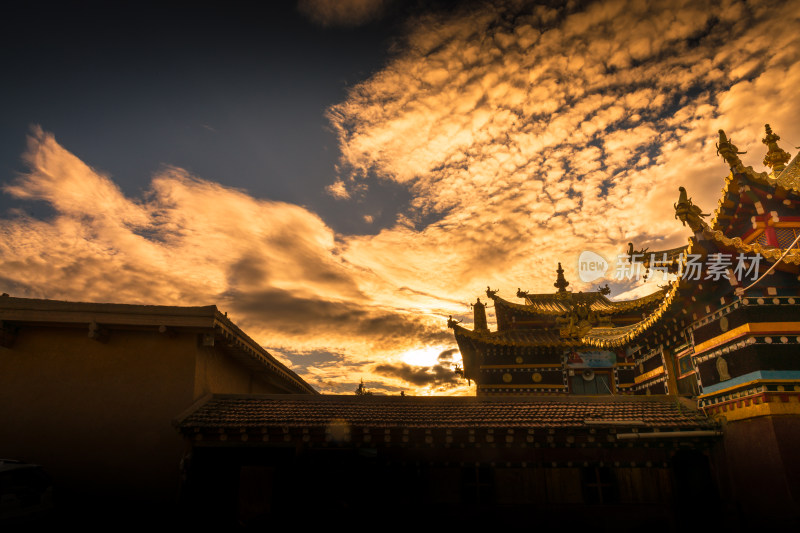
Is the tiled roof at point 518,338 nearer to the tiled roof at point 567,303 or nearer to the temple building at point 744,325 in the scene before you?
the tiled roof at point 567,303

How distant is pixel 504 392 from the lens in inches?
900

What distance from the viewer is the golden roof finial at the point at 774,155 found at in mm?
11959

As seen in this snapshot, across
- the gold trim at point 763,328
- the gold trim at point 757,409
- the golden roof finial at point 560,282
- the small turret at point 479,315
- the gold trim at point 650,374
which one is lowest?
the gold trim at point 757,409

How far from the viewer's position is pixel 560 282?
2872 cm

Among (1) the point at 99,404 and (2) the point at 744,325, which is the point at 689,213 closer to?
(2) the point at 744,325

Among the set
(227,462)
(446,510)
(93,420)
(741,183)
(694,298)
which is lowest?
(446,510)

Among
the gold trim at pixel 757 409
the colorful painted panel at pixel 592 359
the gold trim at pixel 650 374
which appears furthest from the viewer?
the colorful painted panel at pixel 592 359

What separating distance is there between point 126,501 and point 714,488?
45.7 feet

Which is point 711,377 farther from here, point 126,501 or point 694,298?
point 126,501

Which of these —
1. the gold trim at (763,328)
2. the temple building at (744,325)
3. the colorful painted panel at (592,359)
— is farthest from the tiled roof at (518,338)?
the gold trim at (763,328)

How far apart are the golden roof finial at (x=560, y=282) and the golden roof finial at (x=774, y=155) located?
16.6m

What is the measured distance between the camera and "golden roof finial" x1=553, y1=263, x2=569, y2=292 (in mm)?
28516

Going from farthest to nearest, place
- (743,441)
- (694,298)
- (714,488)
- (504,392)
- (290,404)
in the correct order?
(504,392) < (290,404) < (694,298) < (714,488) < (743,441)

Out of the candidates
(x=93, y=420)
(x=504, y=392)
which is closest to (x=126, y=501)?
(x=93, y=420)
